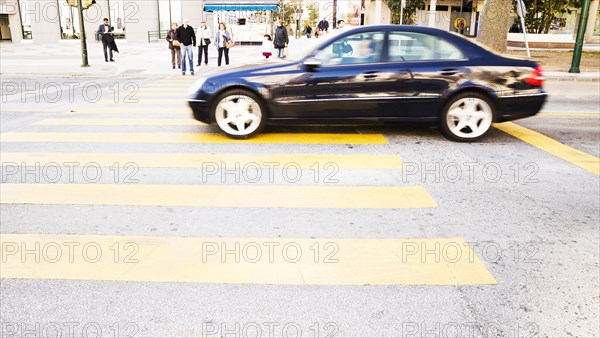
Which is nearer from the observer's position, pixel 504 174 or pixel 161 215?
pixel 161 215

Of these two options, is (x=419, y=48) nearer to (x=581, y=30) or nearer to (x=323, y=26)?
(x=581, y=30)

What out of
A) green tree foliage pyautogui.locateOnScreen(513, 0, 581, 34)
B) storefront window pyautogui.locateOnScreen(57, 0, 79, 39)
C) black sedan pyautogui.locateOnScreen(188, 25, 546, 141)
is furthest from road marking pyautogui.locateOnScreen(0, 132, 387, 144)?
storefront window pyautogui.locateOnScreen(57, 0, 79, 39)

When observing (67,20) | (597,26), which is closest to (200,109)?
(67,20)

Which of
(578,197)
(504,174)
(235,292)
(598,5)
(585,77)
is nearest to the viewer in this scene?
(235,292)

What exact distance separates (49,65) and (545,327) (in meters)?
21.8

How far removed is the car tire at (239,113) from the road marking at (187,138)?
14 cm

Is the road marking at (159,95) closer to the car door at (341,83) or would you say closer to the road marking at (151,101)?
the road marking at (151,101)

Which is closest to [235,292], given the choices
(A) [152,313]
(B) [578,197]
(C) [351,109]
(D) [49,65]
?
(A) [152,313]

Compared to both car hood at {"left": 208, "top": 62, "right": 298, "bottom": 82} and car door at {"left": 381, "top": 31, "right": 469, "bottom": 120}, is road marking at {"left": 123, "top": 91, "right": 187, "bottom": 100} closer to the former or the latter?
car hood at {"left": 208, "top": 62, "right": 298, "bottom": 82}

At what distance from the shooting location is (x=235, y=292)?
3.37 meters

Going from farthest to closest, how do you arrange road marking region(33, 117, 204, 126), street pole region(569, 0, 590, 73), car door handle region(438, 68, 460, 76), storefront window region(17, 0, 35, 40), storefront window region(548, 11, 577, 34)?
storefront window region(17, 0, 35, 40), storefront window region(548, 11, 577, 34), street pole region(569, 0, 590, 73), road marking region(33, 117, 204, 126), car door handle region(438, 68, 460, 76)

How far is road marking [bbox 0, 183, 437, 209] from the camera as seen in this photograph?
16.3ft

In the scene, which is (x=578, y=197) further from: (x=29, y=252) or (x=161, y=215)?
(x=29, y=252)

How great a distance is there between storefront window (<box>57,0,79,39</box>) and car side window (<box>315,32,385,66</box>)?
130ft
